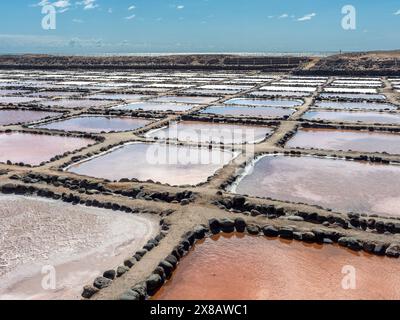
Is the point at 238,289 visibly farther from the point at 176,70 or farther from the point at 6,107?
the point at 176,70

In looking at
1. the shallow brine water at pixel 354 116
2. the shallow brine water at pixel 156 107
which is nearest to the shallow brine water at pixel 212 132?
the shallow brine water at pixel 354 116

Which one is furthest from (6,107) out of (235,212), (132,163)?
(235,212)

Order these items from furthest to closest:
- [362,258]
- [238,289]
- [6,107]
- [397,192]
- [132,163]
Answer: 1. [6,107]
2. [132,163]
3. [397,192]
4. [362,258]
5. [238,289]

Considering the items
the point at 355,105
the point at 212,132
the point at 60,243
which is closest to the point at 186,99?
the point at 355,105

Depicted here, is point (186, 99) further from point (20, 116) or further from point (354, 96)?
point (354, 96)

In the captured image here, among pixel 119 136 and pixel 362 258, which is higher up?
pixel 119 136
